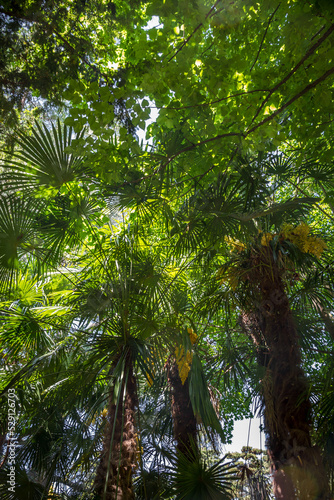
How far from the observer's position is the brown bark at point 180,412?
427 cm

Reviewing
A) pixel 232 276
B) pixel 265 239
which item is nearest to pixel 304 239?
pixel 265 239

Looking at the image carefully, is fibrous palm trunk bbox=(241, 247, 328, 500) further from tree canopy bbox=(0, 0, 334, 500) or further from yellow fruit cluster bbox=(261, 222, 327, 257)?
yellow fruit cluster bbox=(261, 222, 327, 257)

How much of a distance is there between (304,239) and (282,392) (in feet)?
6.32

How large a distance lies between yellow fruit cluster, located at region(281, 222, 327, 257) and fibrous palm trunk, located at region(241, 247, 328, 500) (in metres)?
0.37

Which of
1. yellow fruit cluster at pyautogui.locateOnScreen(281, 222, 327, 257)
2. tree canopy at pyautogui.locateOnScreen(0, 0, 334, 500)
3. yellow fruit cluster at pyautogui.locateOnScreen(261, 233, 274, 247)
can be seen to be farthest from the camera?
yellow fruit cluster at pyautogui.locateOnScreen(261, 233, 274, 247)

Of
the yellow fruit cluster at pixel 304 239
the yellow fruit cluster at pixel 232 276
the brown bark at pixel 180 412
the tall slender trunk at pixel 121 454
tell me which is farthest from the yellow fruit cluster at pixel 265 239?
the tall slender trunk at pixel 121 454

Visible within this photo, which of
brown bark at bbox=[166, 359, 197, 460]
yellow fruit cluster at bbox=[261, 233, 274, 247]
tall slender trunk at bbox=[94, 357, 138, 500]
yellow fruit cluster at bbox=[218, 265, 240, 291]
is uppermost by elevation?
yellow fruit cluster at bbox=[261, 233, 274, 247]

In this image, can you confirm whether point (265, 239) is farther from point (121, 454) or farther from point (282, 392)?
point (121, 454)

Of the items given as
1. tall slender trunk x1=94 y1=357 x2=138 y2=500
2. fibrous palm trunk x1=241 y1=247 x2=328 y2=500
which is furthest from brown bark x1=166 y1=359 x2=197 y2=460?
tall slender trunk x1=94 y1=357 x2=138 y2=500

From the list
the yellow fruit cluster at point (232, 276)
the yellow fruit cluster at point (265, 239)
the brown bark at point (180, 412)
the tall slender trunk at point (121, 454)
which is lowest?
the tall slender trunk at point (121, 454)

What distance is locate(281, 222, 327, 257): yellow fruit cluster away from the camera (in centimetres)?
400

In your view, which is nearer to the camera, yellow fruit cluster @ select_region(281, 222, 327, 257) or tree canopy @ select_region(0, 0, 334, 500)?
tree canopy @ select_region(0, 0, 334, 500)

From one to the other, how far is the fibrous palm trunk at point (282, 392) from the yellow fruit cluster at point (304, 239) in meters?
0.37

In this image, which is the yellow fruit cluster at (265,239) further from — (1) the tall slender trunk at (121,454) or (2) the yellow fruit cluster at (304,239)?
(1) the tall slender trunk at (121,454)
